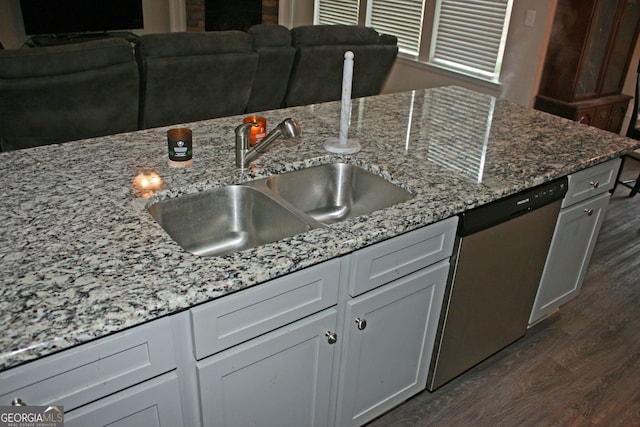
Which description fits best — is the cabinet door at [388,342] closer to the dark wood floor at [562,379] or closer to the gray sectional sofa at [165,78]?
the dark wood floor at [562,379]

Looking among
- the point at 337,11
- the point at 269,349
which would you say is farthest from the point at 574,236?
the point at 337,11

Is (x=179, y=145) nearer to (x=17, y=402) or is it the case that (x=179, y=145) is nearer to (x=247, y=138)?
(x=247, y=138)

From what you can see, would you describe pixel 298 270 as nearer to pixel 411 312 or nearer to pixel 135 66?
pixel 411 312

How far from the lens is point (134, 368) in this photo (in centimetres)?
119

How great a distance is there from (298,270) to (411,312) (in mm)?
588

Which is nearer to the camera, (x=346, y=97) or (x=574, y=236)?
(x=346, y=97)

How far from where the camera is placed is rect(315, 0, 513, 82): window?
4516 mm

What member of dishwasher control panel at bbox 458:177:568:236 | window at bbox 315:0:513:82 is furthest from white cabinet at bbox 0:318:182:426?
window at bbox 315:0:513:82

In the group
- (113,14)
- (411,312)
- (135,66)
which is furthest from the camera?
(113,14)

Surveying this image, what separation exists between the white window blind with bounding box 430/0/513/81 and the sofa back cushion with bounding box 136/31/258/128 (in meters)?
2.28

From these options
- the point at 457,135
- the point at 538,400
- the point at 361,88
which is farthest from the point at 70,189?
the point at 361,88

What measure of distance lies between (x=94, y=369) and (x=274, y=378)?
52 centimetres

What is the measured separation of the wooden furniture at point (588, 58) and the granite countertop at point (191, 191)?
168 cm

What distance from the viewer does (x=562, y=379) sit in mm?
2291
